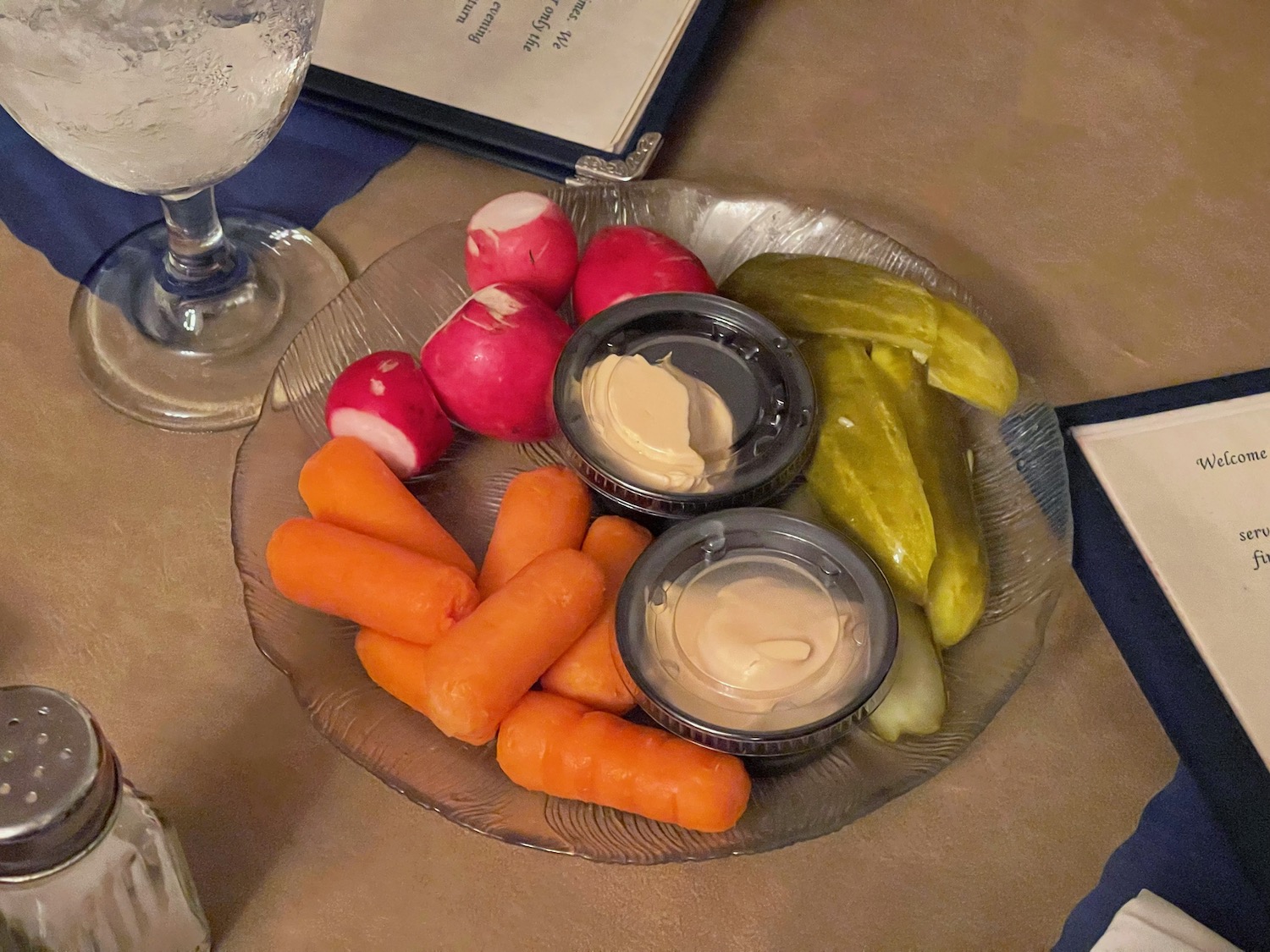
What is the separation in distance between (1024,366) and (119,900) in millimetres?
800

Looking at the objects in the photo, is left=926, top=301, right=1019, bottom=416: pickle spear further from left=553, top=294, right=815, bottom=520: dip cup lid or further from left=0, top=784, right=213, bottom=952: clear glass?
left=0, top=784, right=213, bottom=952: clear glass

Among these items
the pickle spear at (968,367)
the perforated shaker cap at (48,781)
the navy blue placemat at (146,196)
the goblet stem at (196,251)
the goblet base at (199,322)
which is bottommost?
the navy blue placemat at (146,196)

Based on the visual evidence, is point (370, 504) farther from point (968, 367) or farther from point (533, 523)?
point (968, 367)

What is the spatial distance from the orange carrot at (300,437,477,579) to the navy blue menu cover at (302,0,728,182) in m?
0.38

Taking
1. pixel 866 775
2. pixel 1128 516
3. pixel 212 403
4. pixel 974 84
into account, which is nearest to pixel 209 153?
pixel 212 403

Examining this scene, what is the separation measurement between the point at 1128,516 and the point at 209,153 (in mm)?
706

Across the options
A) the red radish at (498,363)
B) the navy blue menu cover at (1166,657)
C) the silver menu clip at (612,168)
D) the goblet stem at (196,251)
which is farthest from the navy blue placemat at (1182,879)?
the goblet stem at (196,251)

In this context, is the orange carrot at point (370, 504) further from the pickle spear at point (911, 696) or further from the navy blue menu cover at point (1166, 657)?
the navy blue menu cover at point (1166, 657)

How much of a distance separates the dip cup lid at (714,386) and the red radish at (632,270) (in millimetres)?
30

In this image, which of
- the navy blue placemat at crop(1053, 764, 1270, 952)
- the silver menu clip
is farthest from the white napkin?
the silver menu clip

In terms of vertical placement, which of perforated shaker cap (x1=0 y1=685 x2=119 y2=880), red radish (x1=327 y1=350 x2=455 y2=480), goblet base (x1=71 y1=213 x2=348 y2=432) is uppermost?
perforated shaker cap (x1=0 y1=685 x2=119 y2=880)

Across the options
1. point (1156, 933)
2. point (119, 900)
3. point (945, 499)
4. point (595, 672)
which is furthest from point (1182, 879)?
point (119, 900)

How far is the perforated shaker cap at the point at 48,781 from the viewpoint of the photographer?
492 millimetres

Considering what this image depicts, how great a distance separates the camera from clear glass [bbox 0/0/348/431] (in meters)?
0.67
